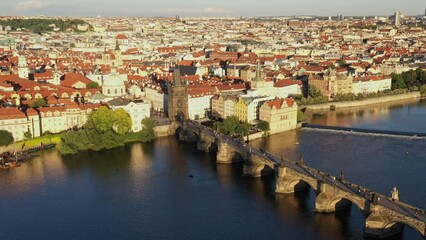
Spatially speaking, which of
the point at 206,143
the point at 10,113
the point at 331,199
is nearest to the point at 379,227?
the point at 331,199

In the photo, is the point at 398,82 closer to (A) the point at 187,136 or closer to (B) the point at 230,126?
(B) the point at 230,126

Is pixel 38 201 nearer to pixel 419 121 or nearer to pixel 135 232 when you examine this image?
pixel 135 232

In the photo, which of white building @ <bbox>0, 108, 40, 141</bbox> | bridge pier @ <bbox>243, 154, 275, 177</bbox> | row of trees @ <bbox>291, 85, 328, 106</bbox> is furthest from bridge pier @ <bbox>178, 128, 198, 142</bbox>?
row of trees @ <bbox>291, 85, 328, 106</bbox>

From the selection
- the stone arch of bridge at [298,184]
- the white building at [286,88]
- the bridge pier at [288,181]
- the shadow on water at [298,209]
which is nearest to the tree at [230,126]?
the shadow on water at [298,209]

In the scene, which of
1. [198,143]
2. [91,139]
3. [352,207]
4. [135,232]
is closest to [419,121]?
[198,143]

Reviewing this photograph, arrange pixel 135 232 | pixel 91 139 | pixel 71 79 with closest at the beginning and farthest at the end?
1. pixel 135 232
2. pixel 91 139
3. pixel 71 79

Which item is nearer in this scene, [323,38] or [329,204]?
[329,204]
